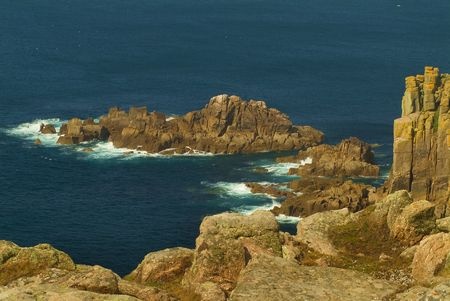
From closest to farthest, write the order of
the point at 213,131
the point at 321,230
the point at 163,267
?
the point at 163,267
the point at 321,230
the point at 213,131

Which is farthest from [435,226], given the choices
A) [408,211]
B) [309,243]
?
[309,243]

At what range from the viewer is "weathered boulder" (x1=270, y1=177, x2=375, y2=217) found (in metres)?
146

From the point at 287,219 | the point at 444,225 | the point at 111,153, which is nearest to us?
the point at 444,225

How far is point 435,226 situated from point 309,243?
6.91 meters

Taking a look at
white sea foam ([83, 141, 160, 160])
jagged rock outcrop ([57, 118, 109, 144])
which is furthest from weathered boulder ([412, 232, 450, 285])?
jagged rock outcrop ([57, 118, 109, 144])

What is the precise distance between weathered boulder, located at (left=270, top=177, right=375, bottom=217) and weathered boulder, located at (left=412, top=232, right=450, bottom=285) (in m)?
→ 98.6

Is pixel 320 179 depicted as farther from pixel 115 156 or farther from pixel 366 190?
pixel 115 156

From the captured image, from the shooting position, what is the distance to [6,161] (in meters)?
179

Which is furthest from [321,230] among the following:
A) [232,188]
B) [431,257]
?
[232,188]

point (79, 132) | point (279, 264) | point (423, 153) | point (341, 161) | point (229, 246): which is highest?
point (279, 264)

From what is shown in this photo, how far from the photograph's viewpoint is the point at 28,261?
4438 cm

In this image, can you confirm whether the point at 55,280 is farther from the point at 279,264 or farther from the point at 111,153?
the point at 111,153

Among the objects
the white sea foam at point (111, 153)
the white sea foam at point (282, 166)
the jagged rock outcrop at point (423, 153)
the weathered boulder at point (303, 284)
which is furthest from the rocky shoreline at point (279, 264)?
the white sea foam at point (111, 153)

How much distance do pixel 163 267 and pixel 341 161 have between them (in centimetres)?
12468
